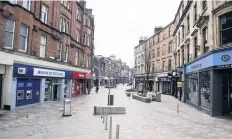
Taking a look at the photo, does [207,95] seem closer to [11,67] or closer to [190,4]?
[190,4]

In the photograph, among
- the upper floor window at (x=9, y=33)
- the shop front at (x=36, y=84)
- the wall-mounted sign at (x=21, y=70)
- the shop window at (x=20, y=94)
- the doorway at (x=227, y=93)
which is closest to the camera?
the upper floor window at (x=9, y=33)

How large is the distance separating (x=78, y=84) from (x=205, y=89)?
18948 mm

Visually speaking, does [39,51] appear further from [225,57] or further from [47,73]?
[225,57]

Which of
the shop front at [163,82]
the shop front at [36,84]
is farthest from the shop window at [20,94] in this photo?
the shop front at [163,82]

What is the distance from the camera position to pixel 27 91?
1670cm

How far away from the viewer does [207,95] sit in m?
15.7

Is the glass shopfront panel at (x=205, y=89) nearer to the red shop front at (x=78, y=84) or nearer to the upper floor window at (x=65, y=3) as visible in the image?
the red shop front at (x=78, y=84)

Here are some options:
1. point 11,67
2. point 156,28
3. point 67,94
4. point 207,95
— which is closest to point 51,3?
point 11,67

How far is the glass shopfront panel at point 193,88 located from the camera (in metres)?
19.2

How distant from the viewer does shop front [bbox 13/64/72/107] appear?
15.5 m

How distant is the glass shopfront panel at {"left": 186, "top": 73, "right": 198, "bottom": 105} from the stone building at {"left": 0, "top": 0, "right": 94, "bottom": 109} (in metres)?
14.5

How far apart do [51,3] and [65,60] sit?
7.13 m

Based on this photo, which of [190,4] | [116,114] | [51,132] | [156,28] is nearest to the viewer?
[51,132]

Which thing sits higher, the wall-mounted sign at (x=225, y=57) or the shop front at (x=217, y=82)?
the wall-mounted sign at (x=225, y=57)
